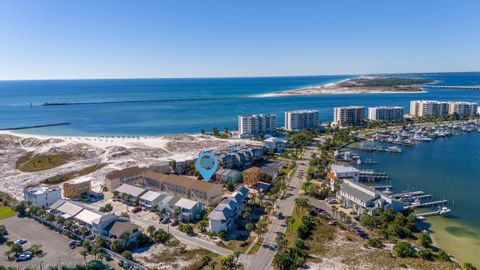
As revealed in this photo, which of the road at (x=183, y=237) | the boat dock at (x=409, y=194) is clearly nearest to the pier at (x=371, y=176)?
Result: the boat dock at (x=409, y=194)

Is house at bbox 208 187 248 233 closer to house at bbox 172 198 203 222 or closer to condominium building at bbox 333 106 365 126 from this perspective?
house at bbox 172 198 203 222

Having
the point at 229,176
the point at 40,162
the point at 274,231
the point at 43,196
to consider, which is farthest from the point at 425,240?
the point at 40,162

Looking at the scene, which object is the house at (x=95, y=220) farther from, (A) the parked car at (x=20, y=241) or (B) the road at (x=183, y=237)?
Answer: (A) the parked car at (x=20, y=241)

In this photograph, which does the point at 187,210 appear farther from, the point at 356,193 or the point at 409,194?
the point at 409,194

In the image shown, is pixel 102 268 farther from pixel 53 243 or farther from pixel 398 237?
pixel 398 237

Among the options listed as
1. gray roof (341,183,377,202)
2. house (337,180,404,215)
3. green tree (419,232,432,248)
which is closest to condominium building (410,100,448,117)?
gray roof (341,183,377,202)

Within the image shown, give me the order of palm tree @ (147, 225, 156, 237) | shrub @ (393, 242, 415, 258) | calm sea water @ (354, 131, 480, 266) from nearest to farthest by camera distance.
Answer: shrub @ (393, 242, 415, 258), palm tree @ (147, 225, 156, 237), calm sea water @ (354, 131, 480, 266)

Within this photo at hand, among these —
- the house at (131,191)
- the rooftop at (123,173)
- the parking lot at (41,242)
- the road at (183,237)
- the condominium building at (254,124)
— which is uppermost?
the condominium building at (254,124)
